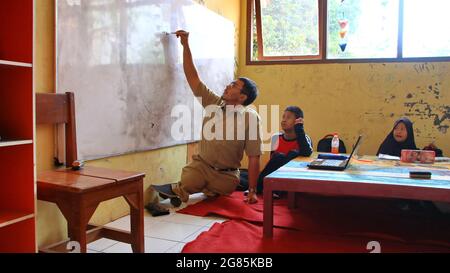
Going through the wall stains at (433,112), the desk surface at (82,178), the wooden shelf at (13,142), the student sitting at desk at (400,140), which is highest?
the wall stains at (433,112)

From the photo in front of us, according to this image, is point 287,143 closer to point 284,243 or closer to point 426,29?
point 284,243

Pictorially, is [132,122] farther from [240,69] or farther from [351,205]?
[240,69]

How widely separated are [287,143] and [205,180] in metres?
0.86

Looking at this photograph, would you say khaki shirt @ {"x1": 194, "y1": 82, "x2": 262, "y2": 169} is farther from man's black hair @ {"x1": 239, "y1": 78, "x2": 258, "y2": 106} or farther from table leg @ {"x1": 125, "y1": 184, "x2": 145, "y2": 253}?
table leg @ {"x1": 125, "y1": 184, "x2": 145, "y2": 253}

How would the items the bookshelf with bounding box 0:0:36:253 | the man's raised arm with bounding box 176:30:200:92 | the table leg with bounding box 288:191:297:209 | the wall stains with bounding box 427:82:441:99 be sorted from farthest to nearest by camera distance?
the wall stains with bounding box 427:82:441:99, the man's raised arm with bounding box 176:30:200:92, the table leg with bounding box 288:191:297:209, the bookshelf with bounding box 0:0:36:253

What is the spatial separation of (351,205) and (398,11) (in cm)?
214

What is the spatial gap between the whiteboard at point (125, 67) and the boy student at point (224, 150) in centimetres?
21

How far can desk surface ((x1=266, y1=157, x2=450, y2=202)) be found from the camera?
1975 millimetres

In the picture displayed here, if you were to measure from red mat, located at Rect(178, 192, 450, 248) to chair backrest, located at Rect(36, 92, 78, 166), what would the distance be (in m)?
1.04

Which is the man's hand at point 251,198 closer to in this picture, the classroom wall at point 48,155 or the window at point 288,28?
the classroom wall at point 48,155

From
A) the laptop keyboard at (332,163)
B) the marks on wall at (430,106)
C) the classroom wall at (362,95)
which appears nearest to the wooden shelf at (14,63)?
the laptop keyboard at (332,163)

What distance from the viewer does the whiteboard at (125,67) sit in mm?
2168

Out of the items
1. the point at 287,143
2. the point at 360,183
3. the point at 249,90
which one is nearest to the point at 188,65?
the point at 249,90

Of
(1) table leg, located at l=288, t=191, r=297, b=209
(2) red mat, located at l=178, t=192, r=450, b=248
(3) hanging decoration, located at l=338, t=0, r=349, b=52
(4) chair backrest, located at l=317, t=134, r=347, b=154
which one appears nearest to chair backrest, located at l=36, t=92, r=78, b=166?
(2) red mat, located at l=178, t=192, r=450, b=248
